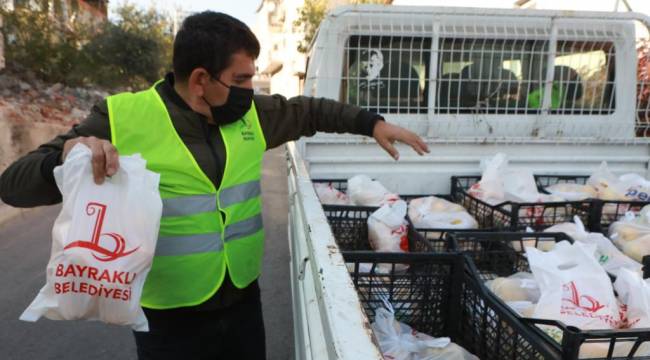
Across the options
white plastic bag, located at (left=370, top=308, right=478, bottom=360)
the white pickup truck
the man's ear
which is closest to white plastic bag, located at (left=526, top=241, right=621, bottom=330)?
white plastic bag, located at (left=370, top=308, right=478, bottom=360)

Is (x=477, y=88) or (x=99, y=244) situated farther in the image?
(x=477, y=88)

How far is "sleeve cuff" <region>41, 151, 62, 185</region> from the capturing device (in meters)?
1.27

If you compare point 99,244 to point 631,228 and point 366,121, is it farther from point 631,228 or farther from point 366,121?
point 631,228

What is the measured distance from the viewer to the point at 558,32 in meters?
2.99

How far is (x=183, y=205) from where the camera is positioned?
1.48 metres

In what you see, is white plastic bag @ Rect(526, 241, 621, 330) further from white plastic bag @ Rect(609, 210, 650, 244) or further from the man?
the man

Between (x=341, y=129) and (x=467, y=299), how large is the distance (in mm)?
823

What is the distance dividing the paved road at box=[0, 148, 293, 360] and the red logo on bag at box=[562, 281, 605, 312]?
189 cm

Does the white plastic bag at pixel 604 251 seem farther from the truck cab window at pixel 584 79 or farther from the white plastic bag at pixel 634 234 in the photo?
the truck cab window at pixel 584 79

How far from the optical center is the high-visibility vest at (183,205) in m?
1.45

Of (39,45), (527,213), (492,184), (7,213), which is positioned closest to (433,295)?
(527,213)

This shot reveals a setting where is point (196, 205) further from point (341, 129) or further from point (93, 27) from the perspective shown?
point (93, 27)

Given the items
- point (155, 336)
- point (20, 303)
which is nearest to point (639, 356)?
point (155, 336)

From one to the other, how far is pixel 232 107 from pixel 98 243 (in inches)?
24.3
